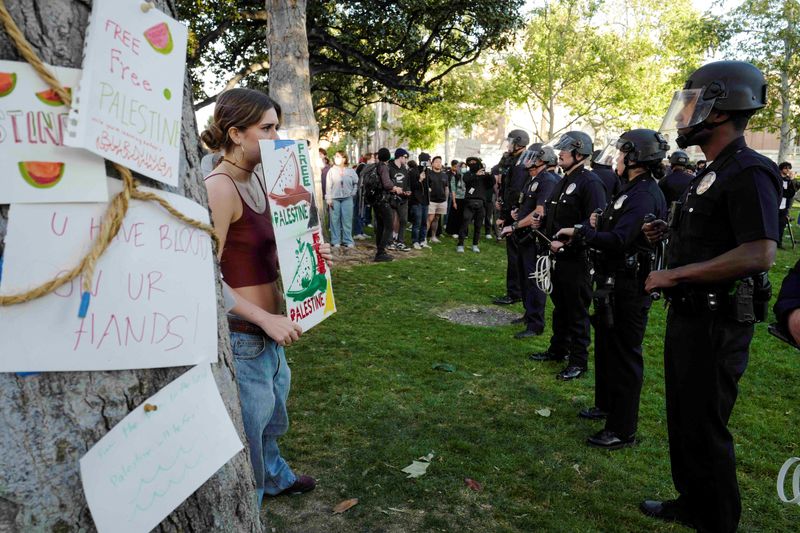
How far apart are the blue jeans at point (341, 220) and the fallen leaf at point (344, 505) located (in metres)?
10.1

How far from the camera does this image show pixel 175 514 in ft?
3.91

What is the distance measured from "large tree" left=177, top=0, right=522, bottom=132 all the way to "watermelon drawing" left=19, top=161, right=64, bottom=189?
13323 millimetres

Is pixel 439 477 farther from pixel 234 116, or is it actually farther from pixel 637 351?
pixel 234 116

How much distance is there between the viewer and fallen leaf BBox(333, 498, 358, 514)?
11.0ft

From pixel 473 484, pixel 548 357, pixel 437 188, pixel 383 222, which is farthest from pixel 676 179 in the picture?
pixel 473 484

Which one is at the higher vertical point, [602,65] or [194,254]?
[602,65]

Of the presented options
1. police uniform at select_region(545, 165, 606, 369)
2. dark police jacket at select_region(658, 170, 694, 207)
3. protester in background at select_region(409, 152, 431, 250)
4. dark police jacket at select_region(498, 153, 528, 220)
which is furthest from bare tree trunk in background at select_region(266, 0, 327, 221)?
dark police jacket at select_region(658, 170, 694, 207)

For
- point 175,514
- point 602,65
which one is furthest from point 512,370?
point 602,65

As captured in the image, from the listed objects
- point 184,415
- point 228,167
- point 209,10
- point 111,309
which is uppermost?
point 209,10

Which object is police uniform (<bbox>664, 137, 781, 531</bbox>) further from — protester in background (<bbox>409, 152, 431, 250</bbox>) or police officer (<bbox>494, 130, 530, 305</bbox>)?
protester in background (<bbox>409, 152, 431, 250</bbox>)

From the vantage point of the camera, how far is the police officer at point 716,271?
2.73m

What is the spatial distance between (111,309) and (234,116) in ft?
5.29

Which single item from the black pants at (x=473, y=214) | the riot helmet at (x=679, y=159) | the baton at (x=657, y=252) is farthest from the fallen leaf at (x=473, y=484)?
the black pants at (x=473, y=214)

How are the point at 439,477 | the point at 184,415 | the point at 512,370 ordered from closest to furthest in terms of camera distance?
1. the point at 184,415
2. the point at 439,477
3. the point at 512,370
